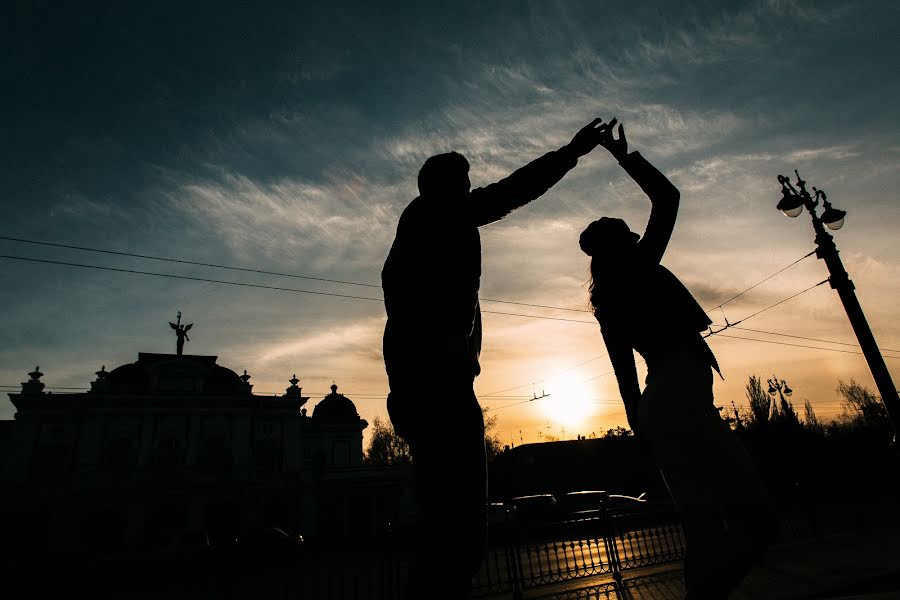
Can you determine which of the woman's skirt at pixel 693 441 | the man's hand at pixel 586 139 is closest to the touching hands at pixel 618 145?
the man's hand at pixel 586 139

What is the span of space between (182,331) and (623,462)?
158 ft

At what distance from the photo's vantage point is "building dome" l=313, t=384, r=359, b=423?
4359 centimetres

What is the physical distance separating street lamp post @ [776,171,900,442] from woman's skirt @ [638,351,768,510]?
838cm

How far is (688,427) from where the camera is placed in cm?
200

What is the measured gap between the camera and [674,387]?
2.08 meters

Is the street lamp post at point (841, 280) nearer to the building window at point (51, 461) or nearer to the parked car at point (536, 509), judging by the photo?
the parked car at point (536, 509)

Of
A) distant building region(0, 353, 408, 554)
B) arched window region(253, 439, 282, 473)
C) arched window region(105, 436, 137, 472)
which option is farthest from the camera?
arched window region(253, 439, 282, 473)

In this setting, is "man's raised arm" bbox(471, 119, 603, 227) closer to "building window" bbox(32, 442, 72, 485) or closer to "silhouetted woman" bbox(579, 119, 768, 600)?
"silhouetted woman" bbox(579, 119, 768, 600)

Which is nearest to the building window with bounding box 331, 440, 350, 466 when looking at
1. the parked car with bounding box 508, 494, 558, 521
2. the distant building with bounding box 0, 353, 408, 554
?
the distant building with bounding box 0, 353, 408, 554

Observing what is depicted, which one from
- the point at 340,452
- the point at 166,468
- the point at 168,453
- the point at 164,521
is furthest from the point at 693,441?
the point at 340,452

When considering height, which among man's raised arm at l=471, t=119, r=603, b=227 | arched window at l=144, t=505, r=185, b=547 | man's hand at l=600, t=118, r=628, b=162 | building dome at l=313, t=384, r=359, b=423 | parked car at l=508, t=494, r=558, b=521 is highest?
building dome at l=313, t=384, r=359, b=423

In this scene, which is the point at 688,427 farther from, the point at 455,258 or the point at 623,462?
the point at 623,462

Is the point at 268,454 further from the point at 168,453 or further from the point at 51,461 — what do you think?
the point at 51,461

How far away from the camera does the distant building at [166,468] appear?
92.8 ft
